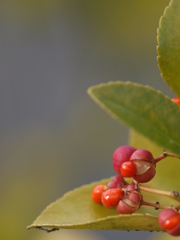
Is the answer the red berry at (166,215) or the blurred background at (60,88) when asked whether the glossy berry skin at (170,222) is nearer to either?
the red berry at (166,215)

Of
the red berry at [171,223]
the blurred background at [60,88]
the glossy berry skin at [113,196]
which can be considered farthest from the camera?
the blurred background at [60,88]

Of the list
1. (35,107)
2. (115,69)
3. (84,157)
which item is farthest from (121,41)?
(35,107)

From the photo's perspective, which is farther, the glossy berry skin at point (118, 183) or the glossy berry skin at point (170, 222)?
the glossy berry skin at point (118, 183)

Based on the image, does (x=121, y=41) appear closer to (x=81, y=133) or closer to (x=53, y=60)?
(x=81, y=133)

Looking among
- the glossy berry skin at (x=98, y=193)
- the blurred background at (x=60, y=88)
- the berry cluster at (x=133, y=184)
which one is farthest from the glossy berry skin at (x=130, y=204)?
the blurred background at (x=60, y=88)

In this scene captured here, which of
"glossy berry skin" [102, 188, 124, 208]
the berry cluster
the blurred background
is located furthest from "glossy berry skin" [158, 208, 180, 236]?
the blurred background

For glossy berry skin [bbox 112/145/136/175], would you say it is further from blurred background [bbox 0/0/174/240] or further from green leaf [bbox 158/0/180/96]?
blurred background [bbox 0/0/174/240]
